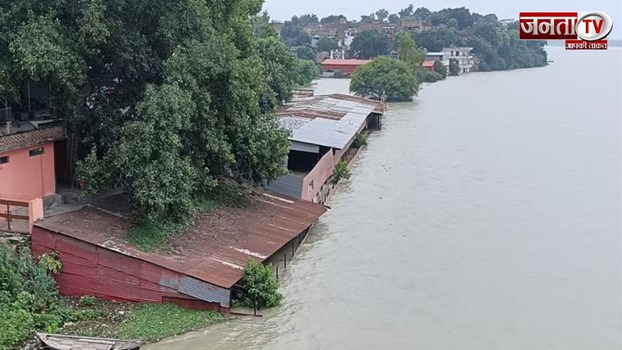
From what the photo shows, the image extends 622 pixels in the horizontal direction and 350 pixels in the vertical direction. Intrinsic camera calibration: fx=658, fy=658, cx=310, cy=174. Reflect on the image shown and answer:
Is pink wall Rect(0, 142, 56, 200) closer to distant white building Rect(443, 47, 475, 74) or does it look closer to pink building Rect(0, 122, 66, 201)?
pink building Rect(0, 122, 66, 201)

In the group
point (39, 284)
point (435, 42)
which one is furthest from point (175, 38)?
point (435, 42)

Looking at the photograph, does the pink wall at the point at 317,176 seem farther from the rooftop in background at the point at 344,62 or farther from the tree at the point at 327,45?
the tree at the point at 327,45

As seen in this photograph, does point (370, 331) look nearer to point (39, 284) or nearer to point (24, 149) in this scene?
point (39, 284)

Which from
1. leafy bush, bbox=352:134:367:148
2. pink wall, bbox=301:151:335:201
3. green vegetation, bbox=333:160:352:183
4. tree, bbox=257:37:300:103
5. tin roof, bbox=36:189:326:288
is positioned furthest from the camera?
tree, bbox=257:37:300:103

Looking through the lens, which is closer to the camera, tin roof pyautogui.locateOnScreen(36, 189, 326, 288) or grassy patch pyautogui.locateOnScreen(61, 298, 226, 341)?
grassy patch pyautogui.locateOnScreen(61, 298, 226, 341)

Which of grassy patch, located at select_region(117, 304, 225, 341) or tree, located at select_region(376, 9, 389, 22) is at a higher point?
tree, located at select_region(376, 9, 389, 22)

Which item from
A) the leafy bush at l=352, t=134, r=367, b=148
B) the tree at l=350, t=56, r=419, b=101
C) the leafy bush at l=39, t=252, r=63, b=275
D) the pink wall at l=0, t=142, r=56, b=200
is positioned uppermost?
the tree at l=350, t=56, r=419, b=101

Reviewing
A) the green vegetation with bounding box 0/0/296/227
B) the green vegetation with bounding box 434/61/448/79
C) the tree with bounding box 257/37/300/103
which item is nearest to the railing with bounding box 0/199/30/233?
the green vegetation with bounding box 0/0/296/227

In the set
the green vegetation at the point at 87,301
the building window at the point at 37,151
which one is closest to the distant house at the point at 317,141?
the building window at the point at 37,151

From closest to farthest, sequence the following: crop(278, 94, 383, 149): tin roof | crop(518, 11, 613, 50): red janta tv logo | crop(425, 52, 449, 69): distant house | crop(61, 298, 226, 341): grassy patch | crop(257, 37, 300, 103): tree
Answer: crop(61, 298, 226, 341): grassy patch < crop(518, 11, 613, 50): red janta tv logo < crop(278, 94, 383, 149): tin roof < crop(257, 37, 300, 103): tree < crop(425, 52, 449, 69): distant house
